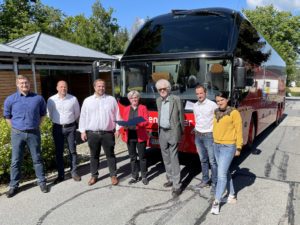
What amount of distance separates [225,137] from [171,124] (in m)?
0.96

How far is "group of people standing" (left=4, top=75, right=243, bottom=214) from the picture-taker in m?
4.27

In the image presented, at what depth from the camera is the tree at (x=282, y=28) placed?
4225cm

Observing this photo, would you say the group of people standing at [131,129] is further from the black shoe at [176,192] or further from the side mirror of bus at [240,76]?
the side mirror of bus at [240,76]

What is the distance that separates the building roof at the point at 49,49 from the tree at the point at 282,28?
115ft

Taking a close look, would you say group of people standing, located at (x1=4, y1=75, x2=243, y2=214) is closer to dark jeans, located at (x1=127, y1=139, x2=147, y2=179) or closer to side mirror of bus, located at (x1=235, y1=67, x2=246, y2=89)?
dark jeans, located at (x1=127, y1=139, x2=147, y2=179)

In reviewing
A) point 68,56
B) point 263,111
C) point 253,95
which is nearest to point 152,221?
point 253,95

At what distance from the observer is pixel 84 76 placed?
48.4 feet

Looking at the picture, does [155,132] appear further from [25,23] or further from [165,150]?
[25,23]

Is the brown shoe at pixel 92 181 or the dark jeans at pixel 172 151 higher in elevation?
the dark jeans at pixel 172 151

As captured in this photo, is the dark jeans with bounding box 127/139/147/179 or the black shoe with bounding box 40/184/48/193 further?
the dark jeans with bounding box 127/139/147/179

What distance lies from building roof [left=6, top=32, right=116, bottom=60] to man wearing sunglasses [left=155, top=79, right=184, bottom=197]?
6693 millimetres

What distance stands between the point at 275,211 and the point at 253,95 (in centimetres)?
371

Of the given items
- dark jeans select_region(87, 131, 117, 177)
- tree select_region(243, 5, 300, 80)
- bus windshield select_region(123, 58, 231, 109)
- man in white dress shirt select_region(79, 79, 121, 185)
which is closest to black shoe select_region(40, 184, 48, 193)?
man in white dress shirt select_region(79, 79, 121, 185)

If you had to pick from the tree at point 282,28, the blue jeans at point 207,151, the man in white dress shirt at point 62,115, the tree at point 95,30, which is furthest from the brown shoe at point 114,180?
the tree at point 282,28
